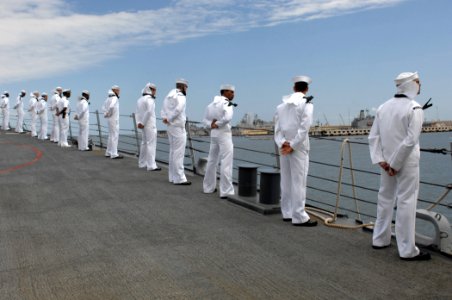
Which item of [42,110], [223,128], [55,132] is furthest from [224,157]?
[42,110]

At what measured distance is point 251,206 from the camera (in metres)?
6.56

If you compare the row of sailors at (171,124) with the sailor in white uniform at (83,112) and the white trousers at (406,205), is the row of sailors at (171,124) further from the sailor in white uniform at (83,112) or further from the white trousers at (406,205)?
the white trousers at (406,205)

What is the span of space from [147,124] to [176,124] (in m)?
1.95

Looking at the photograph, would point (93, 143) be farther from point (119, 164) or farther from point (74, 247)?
point (74, 247)

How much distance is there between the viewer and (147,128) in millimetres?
10617

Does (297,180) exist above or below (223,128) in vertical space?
below

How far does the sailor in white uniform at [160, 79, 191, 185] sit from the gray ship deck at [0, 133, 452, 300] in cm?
140

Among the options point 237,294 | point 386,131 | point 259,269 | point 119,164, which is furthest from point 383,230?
point 119,164

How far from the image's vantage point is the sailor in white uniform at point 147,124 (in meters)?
10.2

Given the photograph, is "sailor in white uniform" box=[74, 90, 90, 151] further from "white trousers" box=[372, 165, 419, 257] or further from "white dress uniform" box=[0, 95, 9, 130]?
"white trousers" box=[372, 165, 419, 257]

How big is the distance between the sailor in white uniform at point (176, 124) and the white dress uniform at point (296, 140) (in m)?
3.15

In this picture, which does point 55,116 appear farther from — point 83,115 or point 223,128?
point 223,128

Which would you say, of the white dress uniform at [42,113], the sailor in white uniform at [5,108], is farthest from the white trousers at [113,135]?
the sailor in white uniform at [5,108]

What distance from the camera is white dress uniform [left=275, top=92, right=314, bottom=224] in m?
5.54
